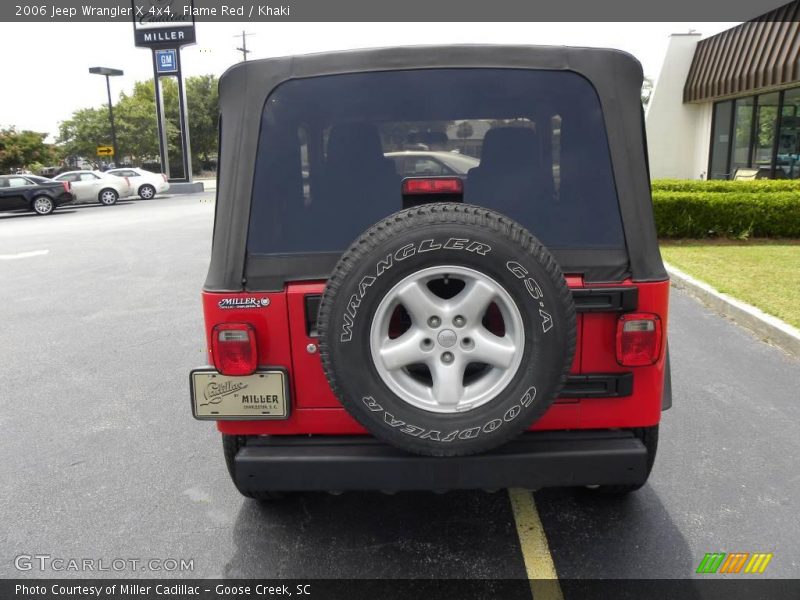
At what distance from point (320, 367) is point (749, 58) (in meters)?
18.2

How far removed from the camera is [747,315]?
6781 millimetres

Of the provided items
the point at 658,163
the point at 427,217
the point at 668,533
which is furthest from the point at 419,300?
the point at 658,163

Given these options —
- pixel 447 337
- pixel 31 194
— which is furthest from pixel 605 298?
pixel 31 194

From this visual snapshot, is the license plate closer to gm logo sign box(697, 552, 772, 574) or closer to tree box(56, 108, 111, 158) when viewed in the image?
gm logo sign box(697, 552, 772, 574)

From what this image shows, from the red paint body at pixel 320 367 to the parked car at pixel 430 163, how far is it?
700mm

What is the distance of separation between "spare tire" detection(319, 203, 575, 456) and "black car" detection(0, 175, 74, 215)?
24.9 metres

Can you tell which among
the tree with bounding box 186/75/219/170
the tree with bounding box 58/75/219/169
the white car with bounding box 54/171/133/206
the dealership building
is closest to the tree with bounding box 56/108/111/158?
the tree with bounding box 58/75/219/169

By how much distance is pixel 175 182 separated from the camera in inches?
1476

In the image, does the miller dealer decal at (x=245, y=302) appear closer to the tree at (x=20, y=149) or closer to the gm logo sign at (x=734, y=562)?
the gm logo sign at (x=734, y=562)

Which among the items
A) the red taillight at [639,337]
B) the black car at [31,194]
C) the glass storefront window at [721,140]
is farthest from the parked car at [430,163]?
the black car at [31,194]

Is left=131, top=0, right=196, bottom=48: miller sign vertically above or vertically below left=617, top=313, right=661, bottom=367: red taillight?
above

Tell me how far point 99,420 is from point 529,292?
12.0 feet

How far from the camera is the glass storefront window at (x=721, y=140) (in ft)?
66.3

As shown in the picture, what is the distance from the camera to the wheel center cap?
245cm
